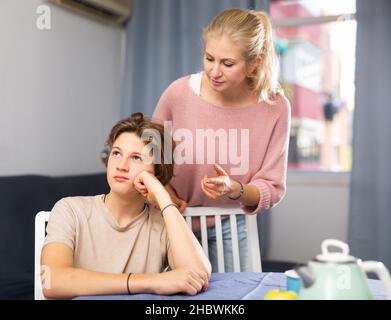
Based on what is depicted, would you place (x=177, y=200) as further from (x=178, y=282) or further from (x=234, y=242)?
(x=178, y=282)

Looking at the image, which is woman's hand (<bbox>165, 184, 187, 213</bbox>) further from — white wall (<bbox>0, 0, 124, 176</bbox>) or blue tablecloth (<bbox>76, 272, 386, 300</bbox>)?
white wall (<bbox>0, 0, 124, 176</bbox>)

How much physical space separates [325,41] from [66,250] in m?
1.72

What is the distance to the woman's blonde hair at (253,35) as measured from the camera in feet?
2.98

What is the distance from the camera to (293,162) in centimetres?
224

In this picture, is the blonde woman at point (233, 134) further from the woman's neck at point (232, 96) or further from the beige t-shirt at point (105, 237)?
the beige t-shirt at point (105, 237)

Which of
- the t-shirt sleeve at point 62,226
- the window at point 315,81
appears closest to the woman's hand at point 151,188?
the t-shirt sleeve at point 62,226

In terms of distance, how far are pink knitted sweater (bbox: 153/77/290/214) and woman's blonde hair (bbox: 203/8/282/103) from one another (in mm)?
57

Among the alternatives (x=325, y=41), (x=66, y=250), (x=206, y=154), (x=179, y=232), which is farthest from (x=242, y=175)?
(x=325, y=41)

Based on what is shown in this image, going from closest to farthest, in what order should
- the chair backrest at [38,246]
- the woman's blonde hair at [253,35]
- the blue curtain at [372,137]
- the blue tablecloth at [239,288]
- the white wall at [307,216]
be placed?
1. the blue tablecloth at [239,288]
2. the chair backrest at [38,246]
3. the woman's blonde hair at [253,35]
4. the blue curtain at [372,137]
5. the white wall at [307,216]

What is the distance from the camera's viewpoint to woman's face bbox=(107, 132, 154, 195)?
818mm

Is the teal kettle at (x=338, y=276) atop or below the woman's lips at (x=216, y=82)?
Answer: below

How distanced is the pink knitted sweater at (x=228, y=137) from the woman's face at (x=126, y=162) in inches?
7.3

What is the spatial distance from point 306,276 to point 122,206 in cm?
37

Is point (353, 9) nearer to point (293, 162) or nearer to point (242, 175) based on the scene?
point (293, 162)
